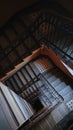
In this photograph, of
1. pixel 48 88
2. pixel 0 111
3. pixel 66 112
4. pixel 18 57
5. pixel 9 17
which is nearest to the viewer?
pixel 18 57

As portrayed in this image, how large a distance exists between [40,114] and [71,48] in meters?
2.98

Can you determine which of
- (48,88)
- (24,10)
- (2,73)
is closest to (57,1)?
(24,10)

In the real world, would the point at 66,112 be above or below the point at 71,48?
below

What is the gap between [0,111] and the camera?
519 centimetres

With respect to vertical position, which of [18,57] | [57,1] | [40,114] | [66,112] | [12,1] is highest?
[12,1]

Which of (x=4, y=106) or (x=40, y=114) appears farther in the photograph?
(x=40, y=114)

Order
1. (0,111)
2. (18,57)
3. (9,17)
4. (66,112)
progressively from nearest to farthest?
(18,57), (9,17), (0,111), (66,112)

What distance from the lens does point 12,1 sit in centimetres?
445

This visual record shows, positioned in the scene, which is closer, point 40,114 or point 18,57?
point 18,57

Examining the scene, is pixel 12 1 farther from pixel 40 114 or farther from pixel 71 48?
pixel 40 114

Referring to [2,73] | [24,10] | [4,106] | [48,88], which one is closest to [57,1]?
[24,10]

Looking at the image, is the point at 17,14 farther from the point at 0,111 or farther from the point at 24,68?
the point at 24,68

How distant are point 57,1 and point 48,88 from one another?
3976 millimetres

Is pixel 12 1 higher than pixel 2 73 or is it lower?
higher
